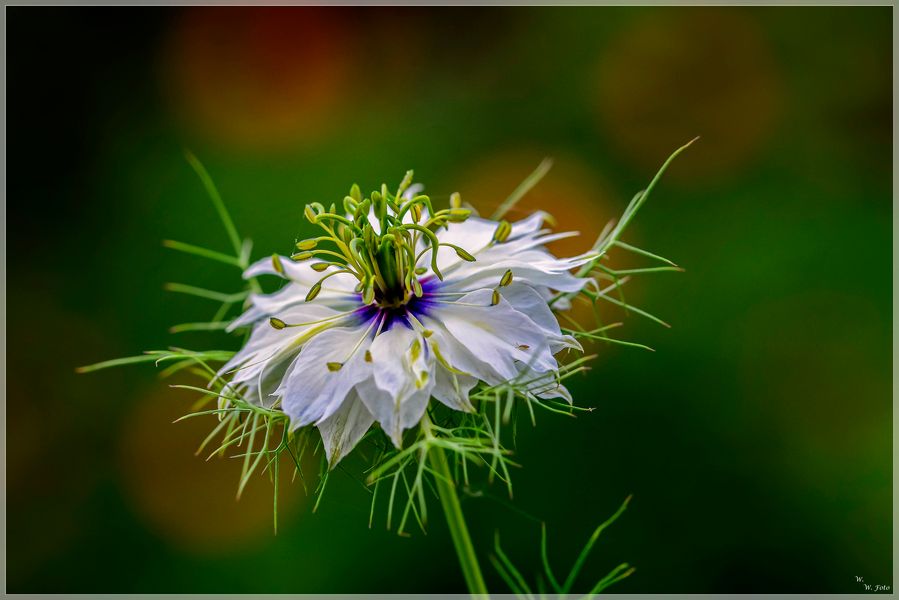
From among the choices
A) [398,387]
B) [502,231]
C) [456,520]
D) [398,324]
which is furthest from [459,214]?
[456,520]

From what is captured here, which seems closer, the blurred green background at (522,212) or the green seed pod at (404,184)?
the green seed pod at (404,184)

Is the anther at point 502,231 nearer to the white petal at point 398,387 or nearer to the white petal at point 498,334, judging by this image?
the white petal at point 498,334

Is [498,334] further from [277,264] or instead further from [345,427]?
[277,264]

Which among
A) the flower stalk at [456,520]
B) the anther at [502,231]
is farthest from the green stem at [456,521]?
the anther at [502,231]
